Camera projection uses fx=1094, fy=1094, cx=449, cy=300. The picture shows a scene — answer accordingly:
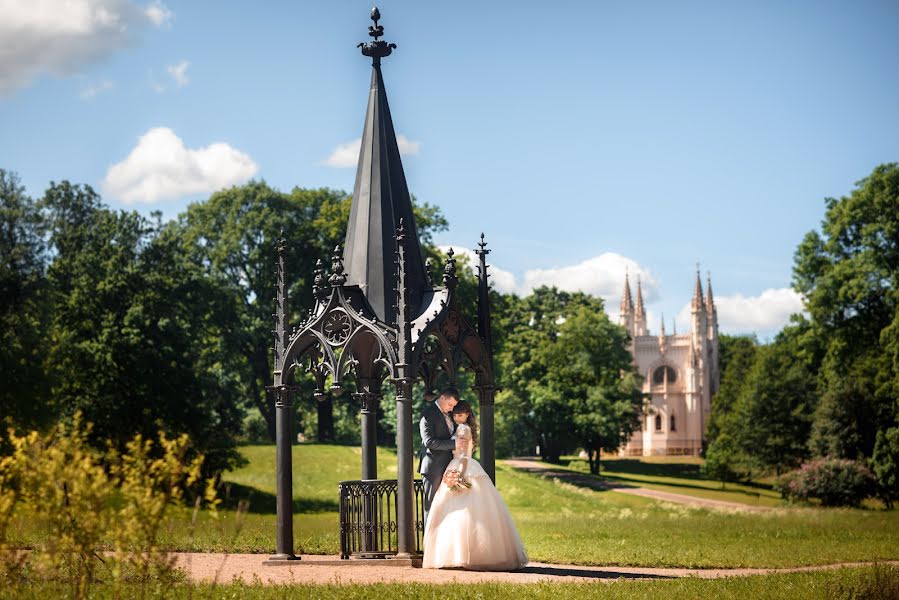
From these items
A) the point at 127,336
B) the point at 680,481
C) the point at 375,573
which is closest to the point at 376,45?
the point at 375,573

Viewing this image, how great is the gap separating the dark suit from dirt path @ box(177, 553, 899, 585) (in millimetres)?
1154

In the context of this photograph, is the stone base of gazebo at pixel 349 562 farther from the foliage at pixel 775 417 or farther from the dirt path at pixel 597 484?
the foliage at pixel 775 417

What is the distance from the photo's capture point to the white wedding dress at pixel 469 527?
565 inches

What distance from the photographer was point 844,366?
51.0 meters

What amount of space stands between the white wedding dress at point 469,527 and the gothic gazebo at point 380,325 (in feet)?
1.64

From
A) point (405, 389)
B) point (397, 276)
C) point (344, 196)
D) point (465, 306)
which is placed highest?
point (344, 196)

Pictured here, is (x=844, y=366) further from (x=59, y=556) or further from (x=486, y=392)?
(x=59, y=556)

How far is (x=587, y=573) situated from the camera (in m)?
15.4

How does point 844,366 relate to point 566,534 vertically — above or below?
above

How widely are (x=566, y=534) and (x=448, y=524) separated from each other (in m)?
11.4

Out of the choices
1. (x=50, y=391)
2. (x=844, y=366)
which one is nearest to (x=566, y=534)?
(x=50, y=391)

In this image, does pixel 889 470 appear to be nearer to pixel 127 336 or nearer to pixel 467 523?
pixel 127 336

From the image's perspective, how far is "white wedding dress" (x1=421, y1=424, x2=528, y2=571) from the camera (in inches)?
565

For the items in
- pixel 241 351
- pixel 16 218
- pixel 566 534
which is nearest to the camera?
pixel 566 534
